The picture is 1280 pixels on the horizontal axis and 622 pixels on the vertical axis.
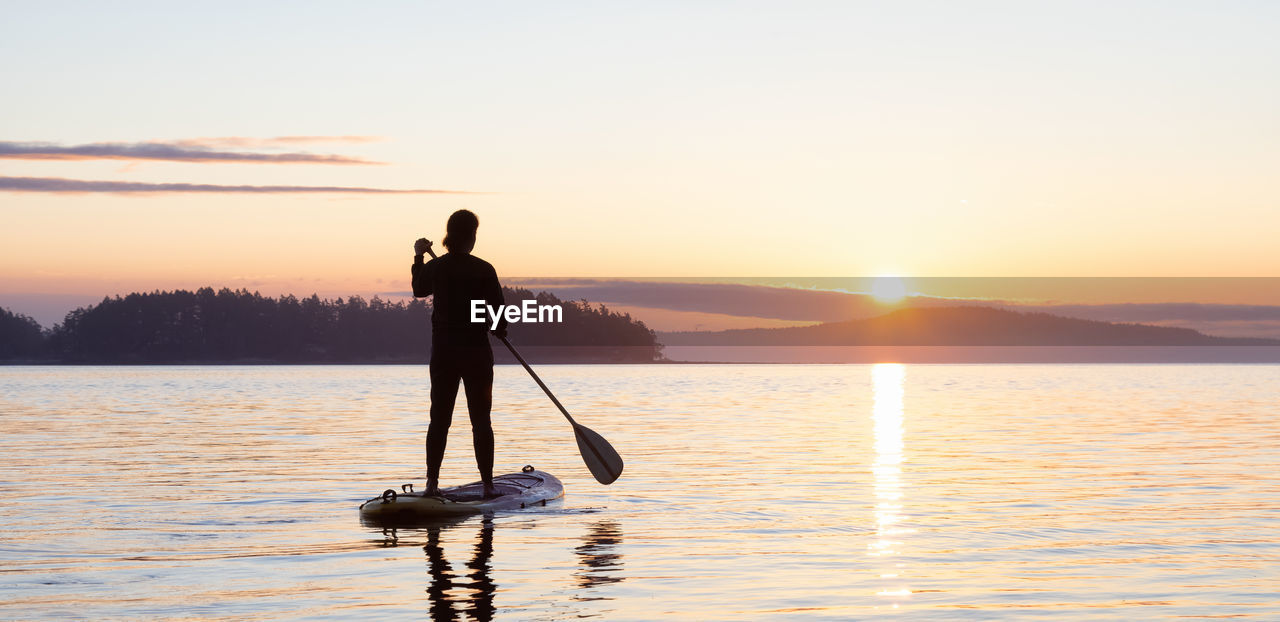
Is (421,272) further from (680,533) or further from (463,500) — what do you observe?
(680,533)

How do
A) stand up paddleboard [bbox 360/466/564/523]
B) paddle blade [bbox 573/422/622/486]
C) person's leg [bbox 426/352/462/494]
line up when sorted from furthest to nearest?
paddle blade [bbox 573/422/622/486] → person's leg [bbox 426/352/462/494] → stand up paddleboard [bbox 360/466/564/523]

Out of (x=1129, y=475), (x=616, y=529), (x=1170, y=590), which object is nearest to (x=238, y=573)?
(x=616, y=529)

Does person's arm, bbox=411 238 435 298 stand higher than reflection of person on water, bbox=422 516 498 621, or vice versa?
person's arm, bbox=411 238 435 298

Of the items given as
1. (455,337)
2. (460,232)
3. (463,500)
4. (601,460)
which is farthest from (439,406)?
(601,460)

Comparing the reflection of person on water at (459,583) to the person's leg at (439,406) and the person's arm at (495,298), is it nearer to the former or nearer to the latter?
the person's leg at (439,406)

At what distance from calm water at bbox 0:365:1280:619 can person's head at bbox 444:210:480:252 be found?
2.57 m

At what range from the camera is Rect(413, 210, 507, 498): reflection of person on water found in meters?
12.6

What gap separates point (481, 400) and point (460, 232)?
1592mm

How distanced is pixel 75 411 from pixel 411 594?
114 ft

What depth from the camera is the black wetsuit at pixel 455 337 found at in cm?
1261

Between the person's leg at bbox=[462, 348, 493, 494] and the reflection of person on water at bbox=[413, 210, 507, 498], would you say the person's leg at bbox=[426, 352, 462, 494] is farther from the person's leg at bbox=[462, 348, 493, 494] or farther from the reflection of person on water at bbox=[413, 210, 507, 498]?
the person's leg at bbox=[462, 348, 493, 494]

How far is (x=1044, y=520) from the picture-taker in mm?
12258

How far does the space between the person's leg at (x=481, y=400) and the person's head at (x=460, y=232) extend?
1.01 metres

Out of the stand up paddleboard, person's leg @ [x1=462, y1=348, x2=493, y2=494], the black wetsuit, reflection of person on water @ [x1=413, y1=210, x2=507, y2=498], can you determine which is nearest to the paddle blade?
the stand up paddleboard
